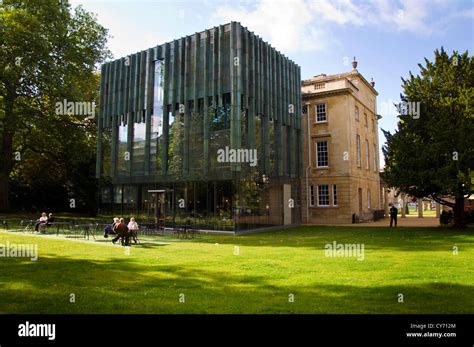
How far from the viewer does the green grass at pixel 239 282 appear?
7.21 m

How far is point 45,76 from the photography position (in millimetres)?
33750

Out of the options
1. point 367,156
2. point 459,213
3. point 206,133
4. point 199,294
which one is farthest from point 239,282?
point 367,156

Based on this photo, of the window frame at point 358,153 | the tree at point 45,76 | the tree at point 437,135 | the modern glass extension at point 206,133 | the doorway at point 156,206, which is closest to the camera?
the tree at point 437,135

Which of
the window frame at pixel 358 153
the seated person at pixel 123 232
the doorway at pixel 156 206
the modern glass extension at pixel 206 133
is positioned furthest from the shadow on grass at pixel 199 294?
the window frame at pixel 358 153

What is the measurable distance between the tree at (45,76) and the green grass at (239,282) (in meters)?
24.0

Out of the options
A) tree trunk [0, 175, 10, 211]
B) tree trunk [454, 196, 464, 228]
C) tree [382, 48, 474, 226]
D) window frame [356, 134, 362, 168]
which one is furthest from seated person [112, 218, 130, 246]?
window frame [356, 134, 362, 168]

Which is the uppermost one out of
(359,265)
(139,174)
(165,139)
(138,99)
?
(138,99)

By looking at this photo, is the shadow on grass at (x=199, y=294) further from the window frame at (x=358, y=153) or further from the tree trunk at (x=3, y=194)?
the tree trunk at (x=3, y=194)

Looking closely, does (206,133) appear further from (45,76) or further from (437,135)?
(45,76)

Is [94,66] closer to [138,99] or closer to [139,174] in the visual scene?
[138,99]

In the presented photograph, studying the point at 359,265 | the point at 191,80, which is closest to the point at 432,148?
the point at 359,265

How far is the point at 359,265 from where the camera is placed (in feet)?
38.7

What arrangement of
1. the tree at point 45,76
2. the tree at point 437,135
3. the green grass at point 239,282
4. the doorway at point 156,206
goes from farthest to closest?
the tree at point 45,76, the doorway at point 156,206, the tree at point 437,135, the green grass at point 239,282
